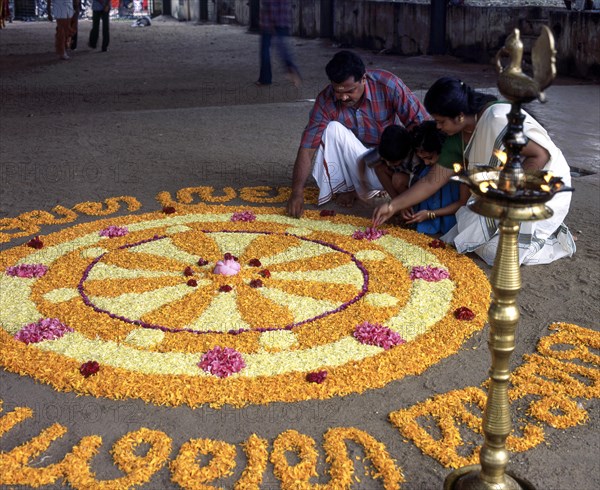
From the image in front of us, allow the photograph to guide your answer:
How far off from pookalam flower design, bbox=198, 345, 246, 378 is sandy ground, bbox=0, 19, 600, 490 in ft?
0.87

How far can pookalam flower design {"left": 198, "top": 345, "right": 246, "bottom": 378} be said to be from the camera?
3.23 meters

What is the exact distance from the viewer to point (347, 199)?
5527 mm

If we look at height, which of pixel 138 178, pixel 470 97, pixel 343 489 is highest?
pixel 470 97

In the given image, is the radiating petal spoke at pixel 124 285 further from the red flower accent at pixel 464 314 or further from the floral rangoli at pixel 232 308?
the red flower accent at pixel 464 314

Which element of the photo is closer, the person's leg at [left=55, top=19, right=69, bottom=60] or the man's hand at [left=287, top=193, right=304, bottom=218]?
the man's hand at [left=287, top=193, right=304, bottom=218]

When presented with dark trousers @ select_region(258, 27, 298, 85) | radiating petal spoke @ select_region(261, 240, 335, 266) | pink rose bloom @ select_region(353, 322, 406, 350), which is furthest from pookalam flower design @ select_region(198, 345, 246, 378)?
dark trousers @ select_region(258, 27, 298, 85)

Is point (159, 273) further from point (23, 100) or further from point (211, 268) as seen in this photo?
point (23, 100)

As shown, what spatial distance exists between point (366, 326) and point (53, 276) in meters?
1.78

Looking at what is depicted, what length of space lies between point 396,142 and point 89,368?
2520 mm

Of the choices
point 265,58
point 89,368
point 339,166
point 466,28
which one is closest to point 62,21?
point 265,58

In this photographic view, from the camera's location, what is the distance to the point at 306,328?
3598 millimetres

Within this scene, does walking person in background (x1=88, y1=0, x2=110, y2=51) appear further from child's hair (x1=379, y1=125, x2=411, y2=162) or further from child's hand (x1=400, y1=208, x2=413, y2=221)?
child's hand (x1=400, y1=208, x2=413, y2=221)

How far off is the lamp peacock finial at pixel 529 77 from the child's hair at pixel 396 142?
9.11 ft

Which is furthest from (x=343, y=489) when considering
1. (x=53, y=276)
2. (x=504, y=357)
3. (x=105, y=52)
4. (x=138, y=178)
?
(x=105, y=52)
